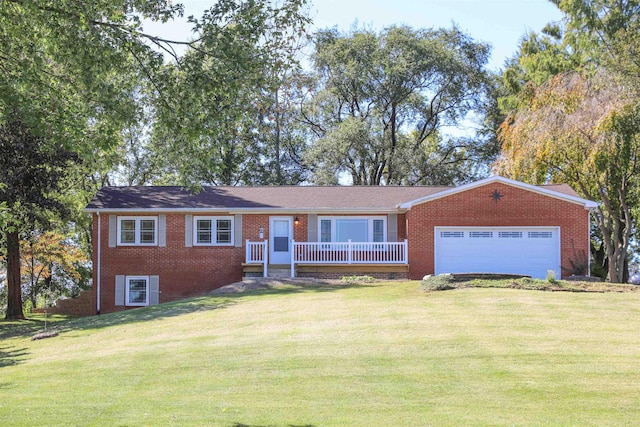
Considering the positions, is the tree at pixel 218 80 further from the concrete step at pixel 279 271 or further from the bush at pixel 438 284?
the concrete step at pixel 279 271

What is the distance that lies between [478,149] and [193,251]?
21143 mm

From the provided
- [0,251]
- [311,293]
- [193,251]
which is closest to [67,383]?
[311,293]

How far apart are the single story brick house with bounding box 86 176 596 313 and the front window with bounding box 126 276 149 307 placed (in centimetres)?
4

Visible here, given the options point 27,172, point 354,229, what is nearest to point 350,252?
point 354,229

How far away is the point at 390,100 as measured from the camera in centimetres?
4219

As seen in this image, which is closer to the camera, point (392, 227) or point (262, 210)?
point (262, 210)

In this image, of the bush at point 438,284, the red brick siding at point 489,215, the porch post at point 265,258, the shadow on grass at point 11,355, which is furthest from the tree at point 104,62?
the red brick siding at point 489,215

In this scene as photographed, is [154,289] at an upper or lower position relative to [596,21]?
lower

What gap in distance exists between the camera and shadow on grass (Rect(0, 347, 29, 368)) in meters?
15.2

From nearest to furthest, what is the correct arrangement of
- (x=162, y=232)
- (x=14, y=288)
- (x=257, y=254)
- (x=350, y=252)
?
(x=350, y=252) → (x=257, y=254) → (x=162, y=232) → (x=14, y=288)

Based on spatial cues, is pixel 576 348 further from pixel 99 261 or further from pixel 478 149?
pixel 478 149

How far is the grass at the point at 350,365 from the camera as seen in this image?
31.5 feet

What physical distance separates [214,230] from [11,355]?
12.6m

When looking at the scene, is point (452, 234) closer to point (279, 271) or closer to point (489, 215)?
point (489, 215)
